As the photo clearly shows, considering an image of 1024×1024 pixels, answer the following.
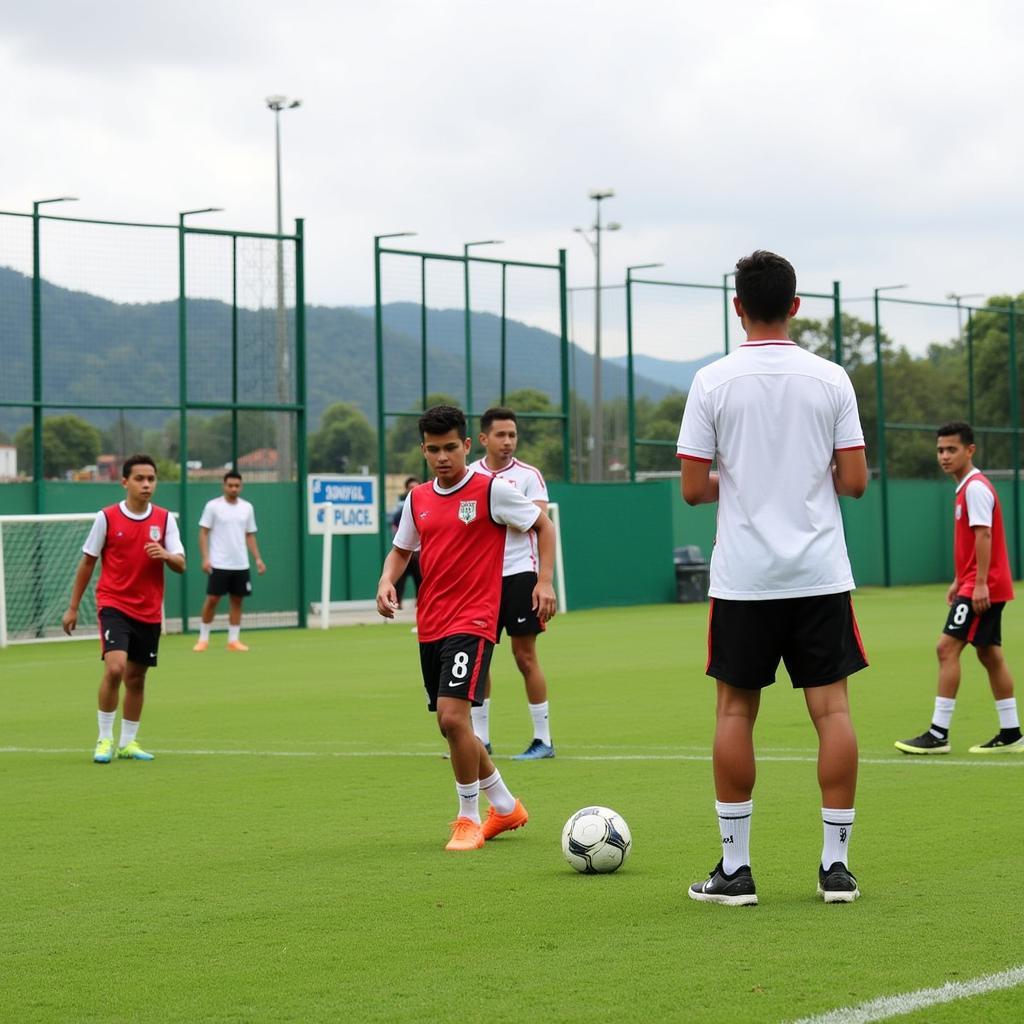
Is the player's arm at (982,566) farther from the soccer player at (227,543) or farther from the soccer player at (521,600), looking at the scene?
the soccer player at (227,543)

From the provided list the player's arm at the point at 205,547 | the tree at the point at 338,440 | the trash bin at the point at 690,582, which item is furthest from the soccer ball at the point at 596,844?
the tree at the point at 338,440

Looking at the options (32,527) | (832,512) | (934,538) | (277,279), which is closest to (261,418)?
(277,279)

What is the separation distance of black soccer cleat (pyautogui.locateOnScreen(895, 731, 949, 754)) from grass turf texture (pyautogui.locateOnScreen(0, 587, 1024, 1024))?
0.13m

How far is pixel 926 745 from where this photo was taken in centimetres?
1060

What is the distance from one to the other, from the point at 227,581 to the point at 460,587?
556 inches

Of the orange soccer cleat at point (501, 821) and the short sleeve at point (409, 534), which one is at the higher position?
the short sleeve at point (409, 534)

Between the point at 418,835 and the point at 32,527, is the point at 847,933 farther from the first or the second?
the point at 32,527

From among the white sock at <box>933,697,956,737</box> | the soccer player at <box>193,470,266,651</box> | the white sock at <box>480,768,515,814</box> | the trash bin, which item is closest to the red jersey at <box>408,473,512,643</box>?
the white sock at <box>480,768,515,814</box>

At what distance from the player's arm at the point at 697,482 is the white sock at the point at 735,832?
3.56 ft

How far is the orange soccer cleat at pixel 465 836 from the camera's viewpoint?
7.61m

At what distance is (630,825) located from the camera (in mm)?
8109

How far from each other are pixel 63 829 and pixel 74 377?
17343 millimetres

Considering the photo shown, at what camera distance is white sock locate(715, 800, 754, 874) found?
20.0ft

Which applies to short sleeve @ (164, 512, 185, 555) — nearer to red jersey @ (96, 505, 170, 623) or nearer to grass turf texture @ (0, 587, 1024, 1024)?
red jersey @ (96, 505, 170, 623)
